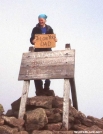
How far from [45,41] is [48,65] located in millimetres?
1074

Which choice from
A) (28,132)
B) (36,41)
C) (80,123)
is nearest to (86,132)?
(80,123)

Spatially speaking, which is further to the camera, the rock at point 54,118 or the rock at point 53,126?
the rock at point 54,118

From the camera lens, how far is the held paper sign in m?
7.48

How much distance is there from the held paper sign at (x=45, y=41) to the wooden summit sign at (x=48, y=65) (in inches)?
13.5

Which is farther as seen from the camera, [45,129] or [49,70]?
[49,70]

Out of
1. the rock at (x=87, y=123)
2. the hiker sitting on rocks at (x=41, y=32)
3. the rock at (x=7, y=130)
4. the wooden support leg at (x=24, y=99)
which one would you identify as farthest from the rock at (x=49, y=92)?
the rock at (x=7, y=130)

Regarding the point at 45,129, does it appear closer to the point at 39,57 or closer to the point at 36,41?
the point at 39,57

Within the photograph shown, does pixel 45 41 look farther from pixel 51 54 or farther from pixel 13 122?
pixel 13 122

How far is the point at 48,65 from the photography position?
7.07m

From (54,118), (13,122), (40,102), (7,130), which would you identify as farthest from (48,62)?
(7,130)

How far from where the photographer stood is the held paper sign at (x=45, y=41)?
7.48m

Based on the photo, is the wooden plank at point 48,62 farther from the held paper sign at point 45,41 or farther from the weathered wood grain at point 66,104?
the weathered wood grain at point 66,104

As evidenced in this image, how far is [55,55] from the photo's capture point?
23.7ft

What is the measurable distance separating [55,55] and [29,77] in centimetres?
127
